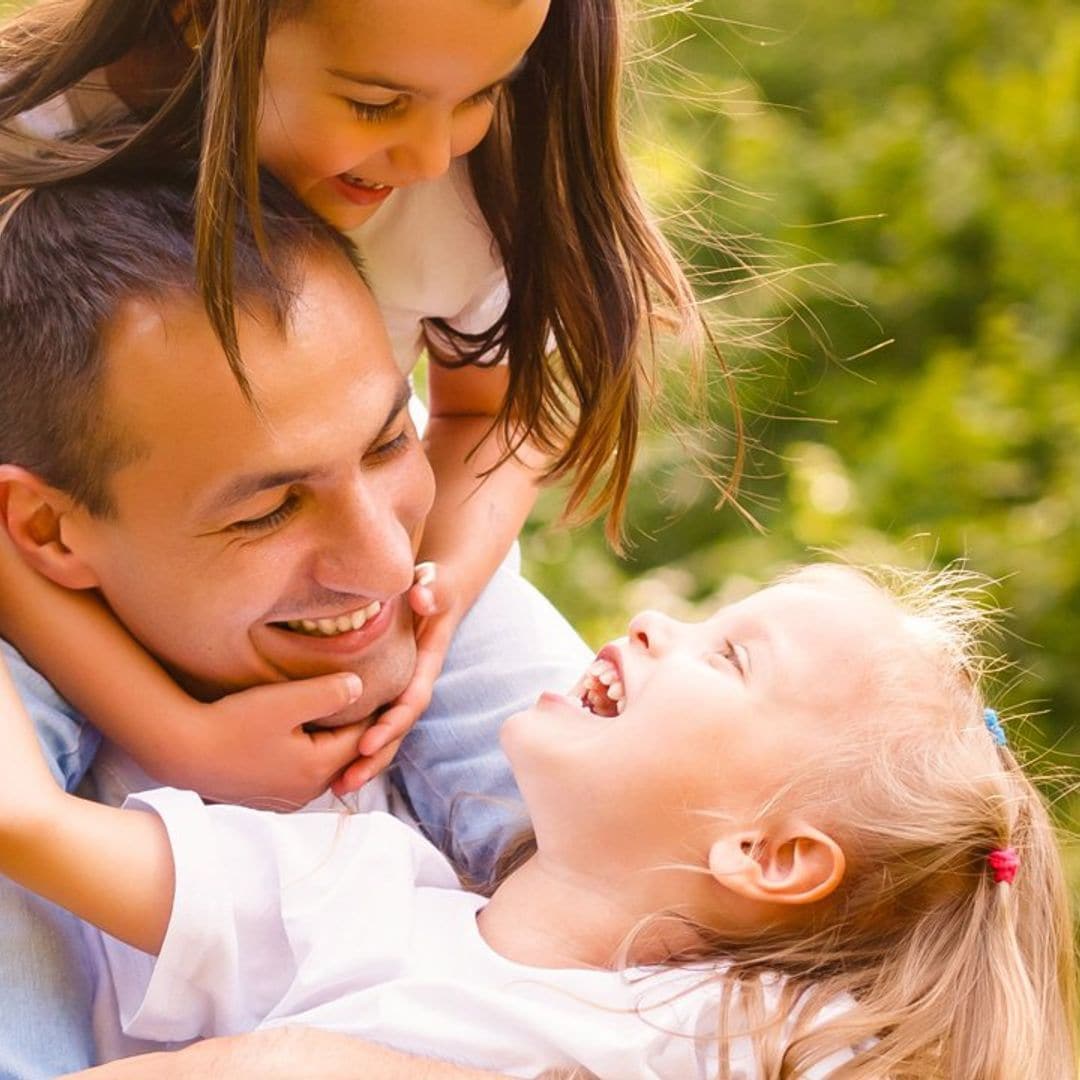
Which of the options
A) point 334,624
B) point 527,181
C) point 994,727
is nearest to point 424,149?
point 527,181

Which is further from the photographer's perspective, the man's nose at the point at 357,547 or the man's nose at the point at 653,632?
the man's nose at the point at 653,632

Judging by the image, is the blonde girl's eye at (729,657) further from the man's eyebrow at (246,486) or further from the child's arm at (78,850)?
the child's arm at (78,850)

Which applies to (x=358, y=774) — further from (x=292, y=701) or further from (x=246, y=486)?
(x=246, y=486)

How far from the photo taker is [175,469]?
204 cm

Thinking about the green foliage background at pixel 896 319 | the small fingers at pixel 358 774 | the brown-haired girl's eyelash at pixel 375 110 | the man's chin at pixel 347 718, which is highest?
the brown-haired girl's eyelash at pixel 375 110

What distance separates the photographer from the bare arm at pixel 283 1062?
1851 mm

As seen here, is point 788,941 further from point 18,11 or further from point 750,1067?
point 18,11

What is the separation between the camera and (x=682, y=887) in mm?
2148

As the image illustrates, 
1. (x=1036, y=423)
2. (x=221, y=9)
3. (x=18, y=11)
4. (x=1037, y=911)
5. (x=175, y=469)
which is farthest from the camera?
(x=1036, y=423)

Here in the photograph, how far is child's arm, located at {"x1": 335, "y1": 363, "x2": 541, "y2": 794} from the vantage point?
91.5 inches

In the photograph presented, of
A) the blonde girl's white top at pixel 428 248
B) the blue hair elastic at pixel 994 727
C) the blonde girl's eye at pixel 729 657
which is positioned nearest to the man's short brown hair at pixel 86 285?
the blonde girl's white top at pixel 428 248

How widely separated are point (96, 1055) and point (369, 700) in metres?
0.55

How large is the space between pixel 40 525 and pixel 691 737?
841 mm

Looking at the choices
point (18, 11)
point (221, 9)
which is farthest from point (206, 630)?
point (18, 11)
